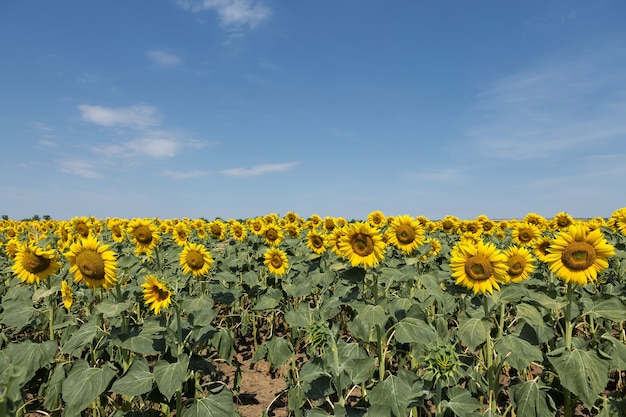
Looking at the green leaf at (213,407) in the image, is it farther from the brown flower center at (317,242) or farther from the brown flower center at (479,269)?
the brown flower center at (317,242)

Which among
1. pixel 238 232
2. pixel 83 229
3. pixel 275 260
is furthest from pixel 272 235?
pixel 83 229

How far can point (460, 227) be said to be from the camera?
535 inches

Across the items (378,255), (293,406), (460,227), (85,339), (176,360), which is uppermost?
(460,227)

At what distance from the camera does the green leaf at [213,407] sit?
143 inches

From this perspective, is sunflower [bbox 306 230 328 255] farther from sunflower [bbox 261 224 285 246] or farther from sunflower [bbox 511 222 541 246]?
sunflower [bbox 511 222 541 246]

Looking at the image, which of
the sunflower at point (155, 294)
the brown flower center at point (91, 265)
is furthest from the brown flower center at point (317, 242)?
the brown flower center at point (91, 265)

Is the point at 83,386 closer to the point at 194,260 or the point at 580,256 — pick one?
the point at 194,260

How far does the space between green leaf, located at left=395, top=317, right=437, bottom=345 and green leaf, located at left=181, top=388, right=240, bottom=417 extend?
1.69m

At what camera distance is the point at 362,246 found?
14.3 feet

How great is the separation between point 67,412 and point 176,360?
0.97 meters

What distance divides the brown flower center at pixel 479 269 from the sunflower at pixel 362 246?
34.9 inches

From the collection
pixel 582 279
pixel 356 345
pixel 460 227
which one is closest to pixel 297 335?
pixel 356 345

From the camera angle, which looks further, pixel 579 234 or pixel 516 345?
pixel 579 234

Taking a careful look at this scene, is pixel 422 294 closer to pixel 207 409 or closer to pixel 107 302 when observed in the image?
pixel 207 409
